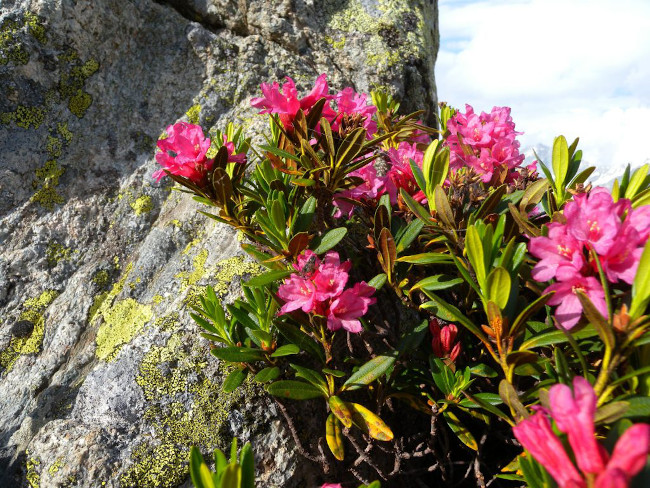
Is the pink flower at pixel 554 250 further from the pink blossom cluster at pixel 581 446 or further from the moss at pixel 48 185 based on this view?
the moss at pixel 48 185

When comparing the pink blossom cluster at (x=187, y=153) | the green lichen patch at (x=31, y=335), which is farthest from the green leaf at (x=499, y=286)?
the green lichen patch at (x=31, y=335)

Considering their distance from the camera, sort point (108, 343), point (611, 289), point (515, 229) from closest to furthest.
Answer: point (611, 289), point (515, 229), point (108, 343)

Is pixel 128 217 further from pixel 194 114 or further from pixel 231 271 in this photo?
pixel 231 271

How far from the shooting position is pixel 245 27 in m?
2.37

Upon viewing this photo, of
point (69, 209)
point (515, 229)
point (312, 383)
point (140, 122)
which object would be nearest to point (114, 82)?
point (140, 122)

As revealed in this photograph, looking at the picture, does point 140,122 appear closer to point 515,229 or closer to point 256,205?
point 256,205

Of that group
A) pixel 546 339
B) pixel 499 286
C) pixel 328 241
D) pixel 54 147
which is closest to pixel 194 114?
pixel 54 147

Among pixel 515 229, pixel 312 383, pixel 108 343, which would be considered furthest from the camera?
pixel 108 343

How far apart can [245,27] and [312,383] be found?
199 cm

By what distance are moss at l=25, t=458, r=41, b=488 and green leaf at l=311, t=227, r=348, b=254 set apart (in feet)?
3.42

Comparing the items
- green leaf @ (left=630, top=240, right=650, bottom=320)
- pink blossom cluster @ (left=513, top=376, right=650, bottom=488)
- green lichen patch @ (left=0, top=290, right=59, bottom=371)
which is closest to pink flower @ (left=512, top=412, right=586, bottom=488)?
pink blossom cluster @ (left=513, top=376, right=650, bottom=488)

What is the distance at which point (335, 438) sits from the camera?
46.5 inches

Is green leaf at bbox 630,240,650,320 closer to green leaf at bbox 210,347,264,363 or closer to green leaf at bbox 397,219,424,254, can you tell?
green leaf at bbox 397,219,424,254

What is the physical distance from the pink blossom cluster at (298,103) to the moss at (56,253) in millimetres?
1098
